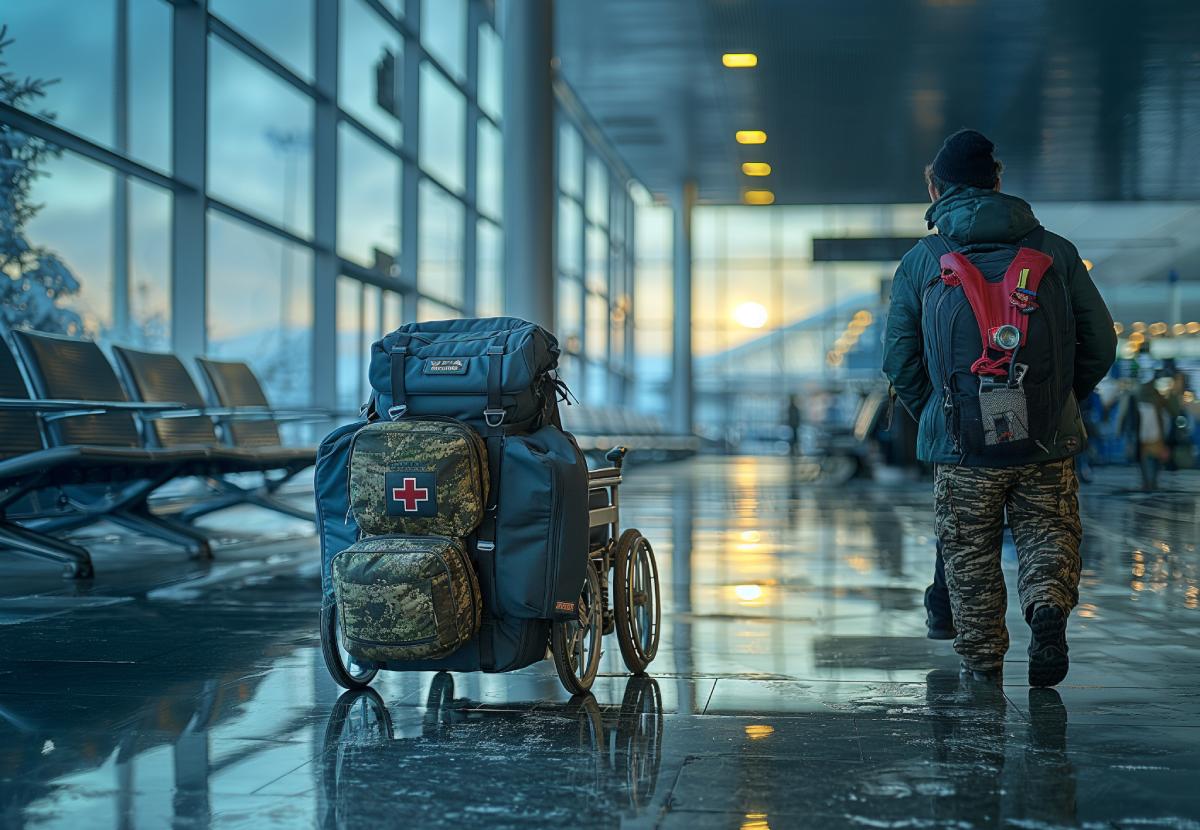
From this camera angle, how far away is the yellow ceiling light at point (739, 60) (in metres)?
18.9

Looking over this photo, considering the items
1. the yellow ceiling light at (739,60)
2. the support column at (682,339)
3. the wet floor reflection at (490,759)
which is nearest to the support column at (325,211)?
the yellow ceiling light at (739,60)

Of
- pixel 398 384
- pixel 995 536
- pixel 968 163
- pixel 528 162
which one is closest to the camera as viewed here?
pixel 398 384

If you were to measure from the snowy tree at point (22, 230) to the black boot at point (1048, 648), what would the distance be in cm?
749

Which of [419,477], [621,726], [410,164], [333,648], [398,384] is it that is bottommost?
[621,726]

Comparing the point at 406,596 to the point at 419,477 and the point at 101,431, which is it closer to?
the point at 419,477

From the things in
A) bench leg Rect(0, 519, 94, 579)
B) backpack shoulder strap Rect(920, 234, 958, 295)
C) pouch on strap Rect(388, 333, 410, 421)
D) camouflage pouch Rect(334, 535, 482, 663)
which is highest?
backpack shoulder strap Rect(920, 234, 958, 295)

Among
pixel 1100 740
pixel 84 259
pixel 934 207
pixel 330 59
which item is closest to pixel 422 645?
pixel 1100 740

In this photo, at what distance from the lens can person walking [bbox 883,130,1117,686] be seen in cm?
369

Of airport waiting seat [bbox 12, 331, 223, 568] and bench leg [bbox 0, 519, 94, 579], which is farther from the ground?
airport waiting seat [bbox 12, 331, 223, 568]

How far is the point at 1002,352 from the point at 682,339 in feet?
90.0

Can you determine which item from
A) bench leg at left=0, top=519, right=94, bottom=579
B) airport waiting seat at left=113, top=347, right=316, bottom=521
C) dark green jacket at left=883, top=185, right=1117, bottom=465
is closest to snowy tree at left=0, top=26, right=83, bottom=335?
airport waiting seat at left=113, top=347, right=316, bottom=521

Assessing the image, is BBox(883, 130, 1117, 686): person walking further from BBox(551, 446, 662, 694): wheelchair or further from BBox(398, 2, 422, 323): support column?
BBox(398, 2, 422, 323): support column

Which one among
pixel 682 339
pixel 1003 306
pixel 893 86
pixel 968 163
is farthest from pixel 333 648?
pixel 682 339

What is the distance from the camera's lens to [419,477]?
3.26 m
